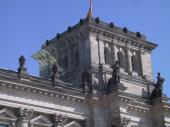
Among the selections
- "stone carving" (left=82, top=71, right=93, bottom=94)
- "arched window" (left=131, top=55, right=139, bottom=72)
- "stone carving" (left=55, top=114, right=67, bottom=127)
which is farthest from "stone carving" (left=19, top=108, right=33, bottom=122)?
"arched window" (left=131, top=55, right=139, bottom=72)

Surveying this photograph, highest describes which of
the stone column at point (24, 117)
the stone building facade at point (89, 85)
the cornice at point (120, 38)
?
the cornice at point (120, 38)

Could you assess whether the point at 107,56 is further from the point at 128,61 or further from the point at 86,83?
the point at 86,83

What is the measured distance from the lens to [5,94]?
3588 centimetres

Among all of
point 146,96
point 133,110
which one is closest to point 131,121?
point 133,110

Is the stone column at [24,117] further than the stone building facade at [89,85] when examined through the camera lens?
No

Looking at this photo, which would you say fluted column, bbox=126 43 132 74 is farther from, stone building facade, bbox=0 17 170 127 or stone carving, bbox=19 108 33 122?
stone carving, bbox=19 108 33 122

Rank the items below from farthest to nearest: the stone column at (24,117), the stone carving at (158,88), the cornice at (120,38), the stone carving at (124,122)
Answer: the cornice at (120,38)
the stone carving at (158,88)
the stone carving at (124,122)
the stone column at (24,117)

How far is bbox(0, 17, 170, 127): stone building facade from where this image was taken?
120 ft

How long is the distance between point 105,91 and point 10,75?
8830 millimetres

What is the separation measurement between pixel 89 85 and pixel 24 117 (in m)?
7.68

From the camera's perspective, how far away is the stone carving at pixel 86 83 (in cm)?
4094

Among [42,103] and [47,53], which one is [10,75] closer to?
[42,103]

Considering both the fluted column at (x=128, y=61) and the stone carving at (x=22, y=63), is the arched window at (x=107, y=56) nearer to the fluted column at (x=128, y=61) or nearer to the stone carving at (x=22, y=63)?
the fluted column at (x=128, y=61)

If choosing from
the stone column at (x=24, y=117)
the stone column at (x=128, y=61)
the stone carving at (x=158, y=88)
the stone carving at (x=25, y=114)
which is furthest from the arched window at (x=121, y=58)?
the stone column at (x=24, y=117)
